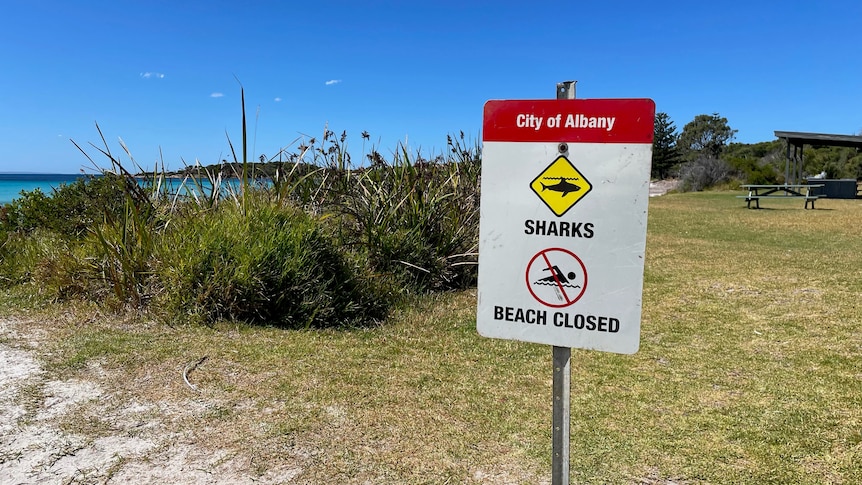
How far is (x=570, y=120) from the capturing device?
178 centimetres

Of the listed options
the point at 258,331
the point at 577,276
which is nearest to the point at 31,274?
the point at 258,331

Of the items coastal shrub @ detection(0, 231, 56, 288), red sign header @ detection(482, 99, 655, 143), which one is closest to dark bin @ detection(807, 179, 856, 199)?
coastal shrub @ detection(0, 231, 56, 288)

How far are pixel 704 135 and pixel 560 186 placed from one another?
83.0m

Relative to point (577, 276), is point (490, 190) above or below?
above

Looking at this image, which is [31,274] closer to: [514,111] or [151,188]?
[151,188]

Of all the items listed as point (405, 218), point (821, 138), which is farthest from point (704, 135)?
point (405, 218)

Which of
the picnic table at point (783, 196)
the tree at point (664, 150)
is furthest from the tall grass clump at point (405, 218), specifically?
the tree at point (664, 150)

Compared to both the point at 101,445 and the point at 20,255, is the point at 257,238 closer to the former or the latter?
the point at 101,445

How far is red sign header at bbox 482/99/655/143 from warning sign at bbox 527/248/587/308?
357 mm

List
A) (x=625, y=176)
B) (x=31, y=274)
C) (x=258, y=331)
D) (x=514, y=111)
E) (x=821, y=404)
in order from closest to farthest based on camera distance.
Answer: (x=625, y=176) < (x=514, y=111) < (x=821, y=404) < (x=258, y=331) < (x=31, y=274)

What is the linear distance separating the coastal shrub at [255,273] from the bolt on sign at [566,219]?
3.13 metres

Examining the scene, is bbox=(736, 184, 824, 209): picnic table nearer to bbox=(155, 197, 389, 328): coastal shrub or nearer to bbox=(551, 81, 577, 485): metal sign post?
bbox=(155, 197, 389, 328): coastal shrub

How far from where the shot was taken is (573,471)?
2.71 m

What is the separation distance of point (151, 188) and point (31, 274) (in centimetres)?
148
